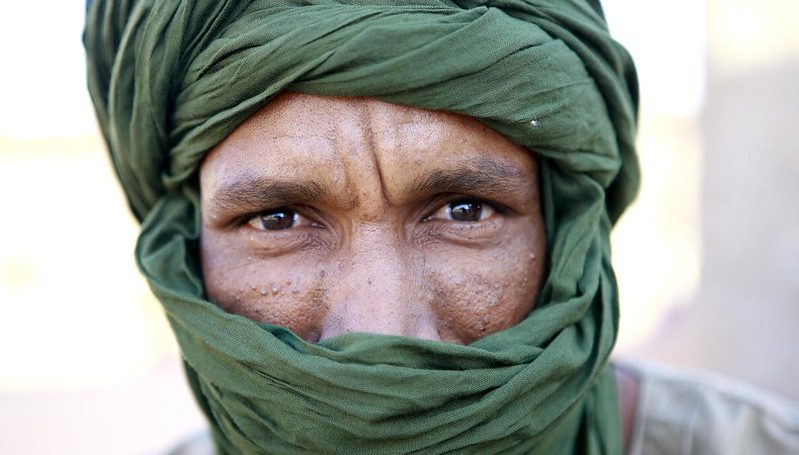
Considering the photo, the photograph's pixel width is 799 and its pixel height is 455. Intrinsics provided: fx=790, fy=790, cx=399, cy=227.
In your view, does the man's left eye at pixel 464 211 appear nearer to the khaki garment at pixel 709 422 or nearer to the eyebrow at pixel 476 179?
the eyebrow at pixel 476 179

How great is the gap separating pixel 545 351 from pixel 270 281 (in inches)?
25.1

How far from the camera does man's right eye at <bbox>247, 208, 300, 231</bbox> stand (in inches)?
72.9

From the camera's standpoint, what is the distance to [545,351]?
1649 mm

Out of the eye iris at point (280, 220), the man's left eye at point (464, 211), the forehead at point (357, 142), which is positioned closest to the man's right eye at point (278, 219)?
the eye iris at point (280, 220)

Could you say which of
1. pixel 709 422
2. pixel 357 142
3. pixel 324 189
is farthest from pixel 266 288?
pixel 709 422

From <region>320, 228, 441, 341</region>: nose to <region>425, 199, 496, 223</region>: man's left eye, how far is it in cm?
15

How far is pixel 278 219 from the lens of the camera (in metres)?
1.85

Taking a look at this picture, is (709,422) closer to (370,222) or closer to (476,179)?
(476,179)

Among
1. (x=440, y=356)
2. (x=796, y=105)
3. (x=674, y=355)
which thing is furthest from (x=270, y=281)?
(x=674, y=355)

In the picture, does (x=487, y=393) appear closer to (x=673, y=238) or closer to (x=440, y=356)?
(x=440, y=356)

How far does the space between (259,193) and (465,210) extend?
18.8 inches

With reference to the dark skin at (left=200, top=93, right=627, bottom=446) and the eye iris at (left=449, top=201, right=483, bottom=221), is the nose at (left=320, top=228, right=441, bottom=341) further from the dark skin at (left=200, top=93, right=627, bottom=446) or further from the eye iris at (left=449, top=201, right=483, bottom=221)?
the eye iris at (left=449, top=201, right=483, bottom=221)

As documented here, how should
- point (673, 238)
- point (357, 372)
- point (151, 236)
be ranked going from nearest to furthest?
point (357, 372) → point (151, 236) → point (673, 238)

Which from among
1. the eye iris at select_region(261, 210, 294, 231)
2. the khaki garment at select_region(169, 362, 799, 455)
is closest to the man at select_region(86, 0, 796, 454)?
the eye iris at select_region(261, 210, 294, 231)
